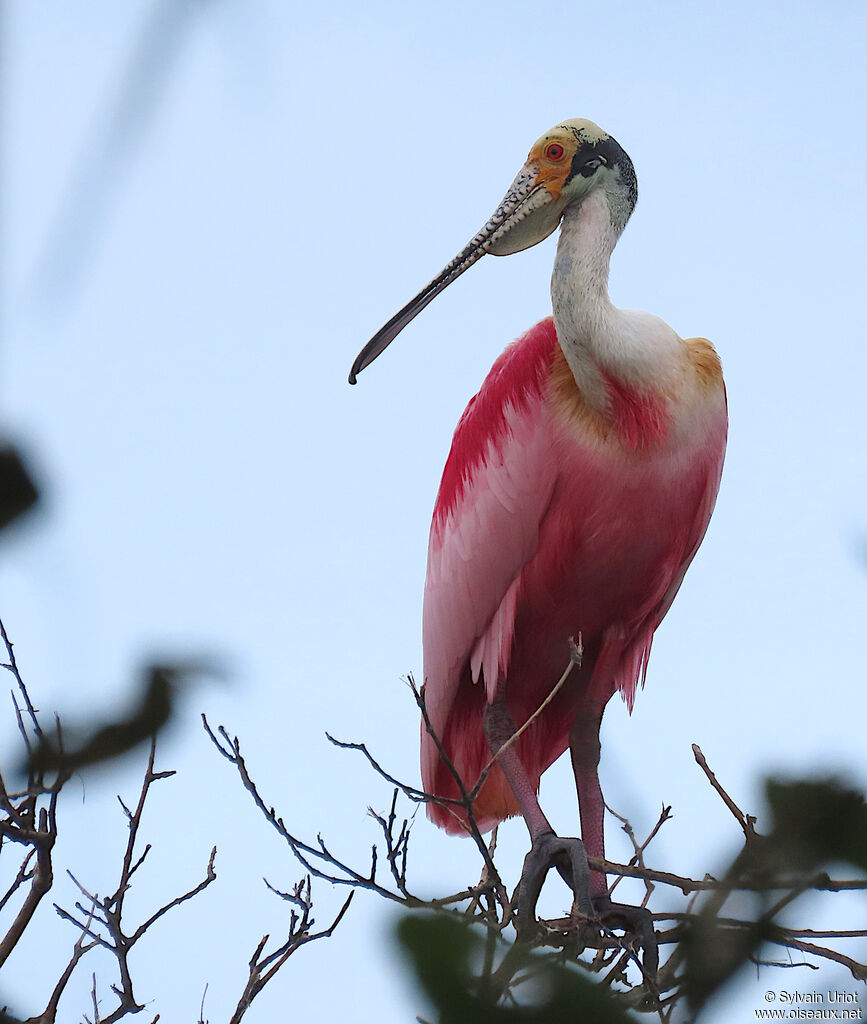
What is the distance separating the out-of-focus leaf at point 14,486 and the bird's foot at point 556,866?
158 inches

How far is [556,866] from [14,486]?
14.4 ft

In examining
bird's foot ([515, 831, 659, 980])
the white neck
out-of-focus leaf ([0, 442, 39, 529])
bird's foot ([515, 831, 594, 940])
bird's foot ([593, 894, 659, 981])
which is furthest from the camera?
the white neck

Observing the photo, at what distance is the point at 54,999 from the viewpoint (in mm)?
3150

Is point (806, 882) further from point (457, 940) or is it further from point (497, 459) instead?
point (497, 459)

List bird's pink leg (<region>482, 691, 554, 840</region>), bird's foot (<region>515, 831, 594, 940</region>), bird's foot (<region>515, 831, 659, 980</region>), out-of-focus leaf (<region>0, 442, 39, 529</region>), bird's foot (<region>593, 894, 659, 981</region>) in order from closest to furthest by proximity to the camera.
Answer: out-of-focus leaf (<region>0, 442, 39, 529</region>) < bird's foot (<region>593, 894, 659, 981</region>) < bird's foot (<region>515, 831, 659, 980</region>) < bird's foot (<region>515, 831, 594, 940</region>) < bird's pink leg (<region>482, 691, 554, 840</region>)

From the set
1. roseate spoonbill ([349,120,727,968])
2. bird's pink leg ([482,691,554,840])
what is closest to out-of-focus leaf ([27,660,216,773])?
roseate spoonbill ([349,120,727,968])

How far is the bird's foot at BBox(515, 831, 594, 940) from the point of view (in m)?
4.43

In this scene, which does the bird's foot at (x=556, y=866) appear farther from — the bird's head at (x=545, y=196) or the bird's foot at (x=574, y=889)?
the bird's head at (x=545, y=196)

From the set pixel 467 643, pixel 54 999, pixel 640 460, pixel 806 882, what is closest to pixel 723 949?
pixel 806 882

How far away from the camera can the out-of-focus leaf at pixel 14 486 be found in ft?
1.74

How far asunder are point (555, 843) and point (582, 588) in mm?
896

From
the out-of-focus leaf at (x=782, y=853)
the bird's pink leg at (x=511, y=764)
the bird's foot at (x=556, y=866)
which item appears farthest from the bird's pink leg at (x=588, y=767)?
the out-of-focus leaf at (x=782, y=853)

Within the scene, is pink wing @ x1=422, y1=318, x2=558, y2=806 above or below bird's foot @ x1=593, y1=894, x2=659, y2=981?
above

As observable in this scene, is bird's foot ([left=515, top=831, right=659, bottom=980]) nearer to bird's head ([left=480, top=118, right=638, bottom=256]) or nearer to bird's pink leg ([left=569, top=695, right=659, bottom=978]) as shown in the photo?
bird's pink leg ([left=569, top=695, right=659, bottom=978])
